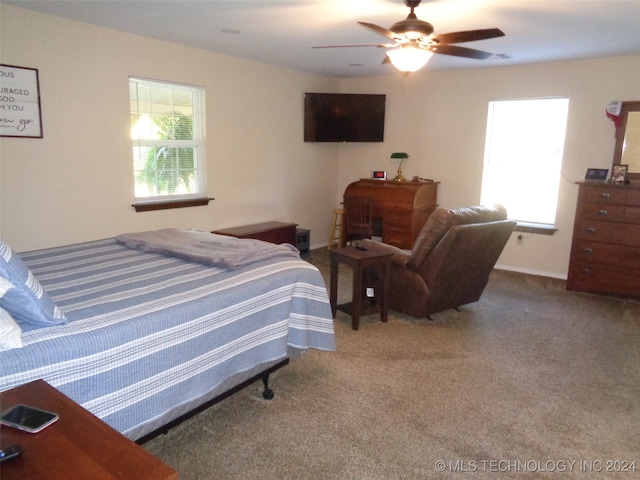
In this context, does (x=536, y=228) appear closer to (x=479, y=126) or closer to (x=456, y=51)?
(x=479, y=126)

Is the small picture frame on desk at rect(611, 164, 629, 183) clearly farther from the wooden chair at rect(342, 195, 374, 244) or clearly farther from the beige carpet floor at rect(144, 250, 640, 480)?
the wooden chair at rect(342, 195, 374, 244)

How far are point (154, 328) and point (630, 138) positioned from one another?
490 centimetres

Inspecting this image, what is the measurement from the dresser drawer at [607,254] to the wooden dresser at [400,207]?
1.73 metres

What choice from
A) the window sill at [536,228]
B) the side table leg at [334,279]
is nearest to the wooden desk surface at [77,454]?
the side table leg at [334,279]

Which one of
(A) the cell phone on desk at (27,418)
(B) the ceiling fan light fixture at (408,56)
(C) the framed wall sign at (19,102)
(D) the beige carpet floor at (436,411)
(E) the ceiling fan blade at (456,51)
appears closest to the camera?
(A) the cell phone on desk at (27,418)

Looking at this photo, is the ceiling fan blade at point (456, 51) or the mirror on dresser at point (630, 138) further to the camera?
the mirror on dresser at point (630, 138)

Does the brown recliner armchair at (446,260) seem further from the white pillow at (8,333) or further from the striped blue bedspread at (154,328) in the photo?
the white pillow at (8,333)

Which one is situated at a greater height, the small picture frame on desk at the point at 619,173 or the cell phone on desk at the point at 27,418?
the small picture frame on desk at the point at 619,173

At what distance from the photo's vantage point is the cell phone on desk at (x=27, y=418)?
1.01 meters

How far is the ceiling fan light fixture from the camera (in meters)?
2.79

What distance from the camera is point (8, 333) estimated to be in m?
1.42

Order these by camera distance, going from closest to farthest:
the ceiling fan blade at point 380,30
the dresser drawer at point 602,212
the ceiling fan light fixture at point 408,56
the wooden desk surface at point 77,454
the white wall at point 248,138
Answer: the wooden desk surface at point 77,454 < the ceiling fan blade at point 380,30 < the ceiling fan light fixture at point 408,56 < the white wall at point 248,138 < the dresser drawer at point 602,212

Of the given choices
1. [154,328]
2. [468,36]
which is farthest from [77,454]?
[468,36]

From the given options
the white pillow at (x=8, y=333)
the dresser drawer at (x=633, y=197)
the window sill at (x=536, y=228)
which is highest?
the dresser drawer at (x=633, y=197)
